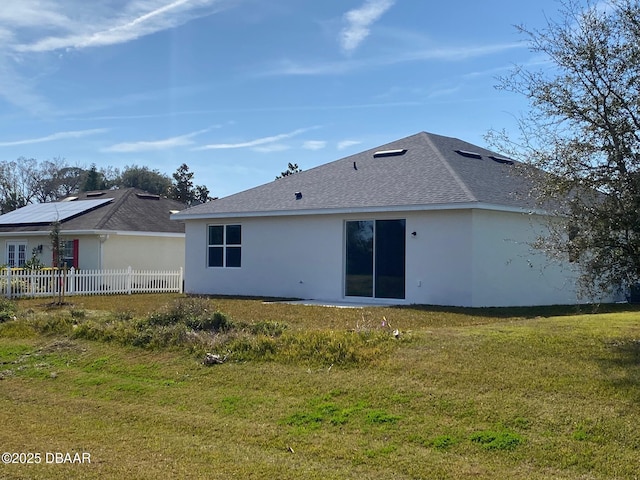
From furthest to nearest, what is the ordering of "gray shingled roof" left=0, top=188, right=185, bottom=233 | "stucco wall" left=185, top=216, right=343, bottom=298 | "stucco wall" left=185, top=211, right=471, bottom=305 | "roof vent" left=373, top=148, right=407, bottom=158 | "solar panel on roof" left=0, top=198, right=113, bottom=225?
1. "solar panel on roof" left=0, top=198, right=113, bottom=225
2. "gray shingled roof" left=0, top=188, right=185, bottom=233
3. "roof vent" left=373, top=148, right=407, bottom=158
4. "stucco wall" left=185, top=216, right=343, bottom=298
5. "stucco wall" left=185, top=211, right=471, bottom=305

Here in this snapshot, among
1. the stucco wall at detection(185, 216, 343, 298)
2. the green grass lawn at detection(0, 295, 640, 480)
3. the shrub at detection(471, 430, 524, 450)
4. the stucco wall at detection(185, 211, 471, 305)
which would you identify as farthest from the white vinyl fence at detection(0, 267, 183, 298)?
the shrub at detection(471, 430, 524, 450)

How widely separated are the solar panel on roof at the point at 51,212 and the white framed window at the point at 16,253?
3.38 feet

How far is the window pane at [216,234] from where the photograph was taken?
877 inches

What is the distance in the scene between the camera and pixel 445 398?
731 cm

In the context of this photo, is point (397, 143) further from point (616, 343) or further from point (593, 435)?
point (593, 435)

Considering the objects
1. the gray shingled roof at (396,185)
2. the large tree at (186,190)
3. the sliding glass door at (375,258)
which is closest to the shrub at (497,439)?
the gray shingled roof at (396,185)

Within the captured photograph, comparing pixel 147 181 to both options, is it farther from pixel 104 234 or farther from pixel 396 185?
pixel 396 185

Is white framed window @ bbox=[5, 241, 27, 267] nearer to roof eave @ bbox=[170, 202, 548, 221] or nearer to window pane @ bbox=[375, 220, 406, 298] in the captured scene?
roof eave @ bbox=[170, 202, 548, 221]

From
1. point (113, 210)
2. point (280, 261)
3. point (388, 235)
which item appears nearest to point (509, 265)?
point (388, 235)

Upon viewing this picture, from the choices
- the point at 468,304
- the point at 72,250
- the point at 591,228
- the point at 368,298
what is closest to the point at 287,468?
the point at 591,228

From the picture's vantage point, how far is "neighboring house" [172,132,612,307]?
16.9 metres

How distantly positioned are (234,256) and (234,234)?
73cm

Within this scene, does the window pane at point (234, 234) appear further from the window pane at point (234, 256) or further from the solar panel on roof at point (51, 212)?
the solar panel on roof at point (51, 212)

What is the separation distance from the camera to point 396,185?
19.0 metres
